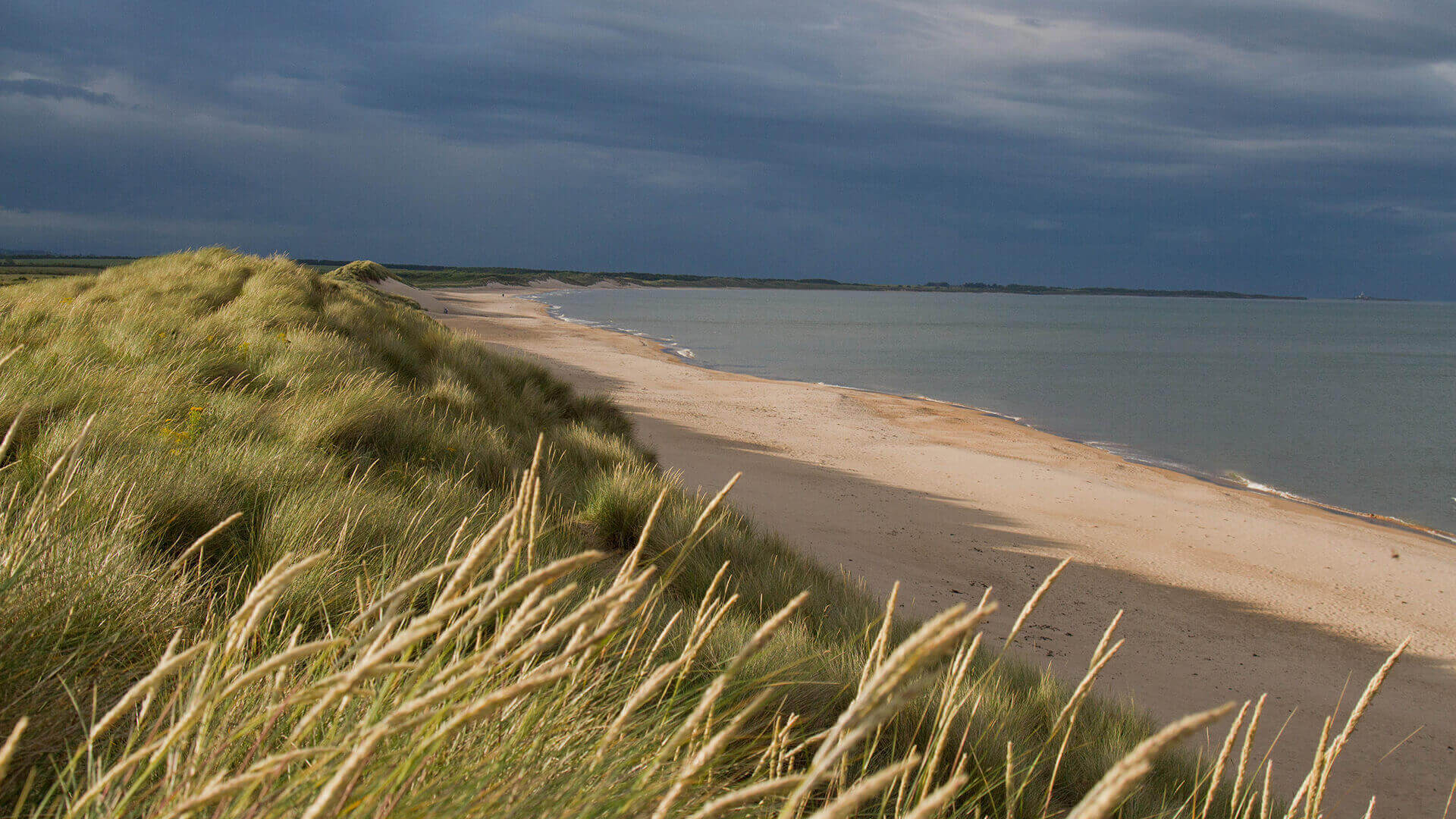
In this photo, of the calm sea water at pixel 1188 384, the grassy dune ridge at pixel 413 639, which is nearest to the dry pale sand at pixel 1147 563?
the grassy dune ridge at pixel 413 639

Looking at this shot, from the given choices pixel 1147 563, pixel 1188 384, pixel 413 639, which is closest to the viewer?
pixel 413 639

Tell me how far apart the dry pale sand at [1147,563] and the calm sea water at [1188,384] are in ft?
14.8

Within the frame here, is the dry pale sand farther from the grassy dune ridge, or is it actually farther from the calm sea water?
the calm sea water

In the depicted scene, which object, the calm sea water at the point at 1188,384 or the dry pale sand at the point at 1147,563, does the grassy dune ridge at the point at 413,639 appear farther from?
the calm sea water at the point at 1188,384

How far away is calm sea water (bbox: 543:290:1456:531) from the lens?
Answer: 22828mm

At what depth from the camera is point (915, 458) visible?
1897 cm

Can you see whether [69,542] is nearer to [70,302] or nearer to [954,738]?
[954,738]

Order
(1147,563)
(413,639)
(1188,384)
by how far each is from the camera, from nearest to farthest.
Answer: (413,639) → (1147,563) → (1188,384)

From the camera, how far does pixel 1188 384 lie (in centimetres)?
4025

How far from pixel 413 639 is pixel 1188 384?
1762 inches

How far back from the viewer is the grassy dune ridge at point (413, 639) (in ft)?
3.71

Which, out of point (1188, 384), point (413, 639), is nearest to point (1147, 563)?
point (413, 639)

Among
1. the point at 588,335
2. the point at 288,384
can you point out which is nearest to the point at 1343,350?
the point at 588,335

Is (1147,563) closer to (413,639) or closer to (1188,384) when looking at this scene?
(413,639)
